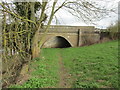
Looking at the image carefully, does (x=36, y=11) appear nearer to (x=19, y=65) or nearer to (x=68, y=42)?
(x=19, y=65)

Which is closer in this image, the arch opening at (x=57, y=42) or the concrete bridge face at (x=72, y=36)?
the concrete bridge face at (x=72, y=36)

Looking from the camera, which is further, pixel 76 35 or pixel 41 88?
pixel 76 35

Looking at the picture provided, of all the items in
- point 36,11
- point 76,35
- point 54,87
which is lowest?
point 54,87

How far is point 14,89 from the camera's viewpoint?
11.4 ft

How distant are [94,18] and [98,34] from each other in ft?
53.0

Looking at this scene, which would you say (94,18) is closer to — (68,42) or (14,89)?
(14,89)

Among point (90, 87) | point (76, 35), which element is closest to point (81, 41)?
point (76, 35)

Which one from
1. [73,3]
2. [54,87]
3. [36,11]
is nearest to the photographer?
[54,87]

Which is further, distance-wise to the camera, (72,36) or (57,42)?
(57,42)

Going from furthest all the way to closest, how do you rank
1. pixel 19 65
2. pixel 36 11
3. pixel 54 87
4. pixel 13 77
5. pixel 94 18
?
pixel 36 11 → pixel 94 18 → pixel 19 65 → pixel 13 77 → pixel 54 87

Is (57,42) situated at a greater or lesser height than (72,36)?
lesser

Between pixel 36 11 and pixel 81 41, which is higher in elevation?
pixel 36 11

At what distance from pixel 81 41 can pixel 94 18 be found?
14737 millimetres

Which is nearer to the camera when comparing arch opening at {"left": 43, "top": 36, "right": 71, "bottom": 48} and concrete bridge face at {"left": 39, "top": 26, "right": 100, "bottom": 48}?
concrete bridge face at {"left": 39, "top": 26, "right": 100, "bottom": 48}
